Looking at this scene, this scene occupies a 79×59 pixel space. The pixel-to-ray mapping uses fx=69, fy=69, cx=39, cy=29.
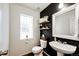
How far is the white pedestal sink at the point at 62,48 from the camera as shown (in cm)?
98

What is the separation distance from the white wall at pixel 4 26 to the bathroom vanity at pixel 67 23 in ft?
2.33

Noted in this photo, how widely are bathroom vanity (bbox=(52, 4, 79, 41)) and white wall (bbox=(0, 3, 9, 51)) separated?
2.33ft

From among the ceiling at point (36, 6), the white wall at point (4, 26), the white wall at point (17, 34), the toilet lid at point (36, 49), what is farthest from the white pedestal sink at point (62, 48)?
the white wall at point (4, 26)

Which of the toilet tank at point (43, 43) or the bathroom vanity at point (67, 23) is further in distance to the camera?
the toilet tank at point (43, 43)

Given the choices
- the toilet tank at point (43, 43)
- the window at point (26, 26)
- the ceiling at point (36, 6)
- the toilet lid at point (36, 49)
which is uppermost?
the ceiling at point (36, 6)

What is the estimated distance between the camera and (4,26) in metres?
1.02

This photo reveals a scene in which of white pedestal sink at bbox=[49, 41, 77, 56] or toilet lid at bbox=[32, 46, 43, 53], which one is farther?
toilet lid at bbox=[32, 46, 43, 53]

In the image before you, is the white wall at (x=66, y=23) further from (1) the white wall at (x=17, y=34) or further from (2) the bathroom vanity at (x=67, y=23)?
(1) the white wall at (x=17, y=34)

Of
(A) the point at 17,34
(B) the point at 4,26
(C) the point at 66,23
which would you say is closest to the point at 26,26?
(A) the point at 17,34

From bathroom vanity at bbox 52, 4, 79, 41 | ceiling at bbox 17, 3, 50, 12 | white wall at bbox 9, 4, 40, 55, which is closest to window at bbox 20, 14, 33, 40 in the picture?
white wall at bbox 9, 4, 40, 55

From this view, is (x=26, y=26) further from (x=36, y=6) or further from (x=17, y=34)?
(x=36, y=6)

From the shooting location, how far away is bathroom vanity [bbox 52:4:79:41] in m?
1.00

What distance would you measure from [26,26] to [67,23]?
652mm

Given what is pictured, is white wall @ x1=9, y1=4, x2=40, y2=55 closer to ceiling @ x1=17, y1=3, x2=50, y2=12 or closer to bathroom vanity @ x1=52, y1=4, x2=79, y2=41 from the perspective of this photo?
ceiling @ x1=17, y1=3, x2=50, y2=12
